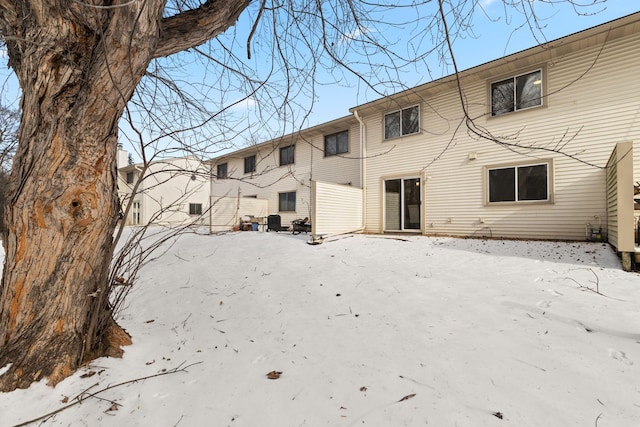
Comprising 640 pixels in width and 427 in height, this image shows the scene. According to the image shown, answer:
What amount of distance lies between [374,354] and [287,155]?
12526mm

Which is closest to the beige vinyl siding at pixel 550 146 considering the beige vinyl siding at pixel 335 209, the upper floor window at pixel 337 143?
the beige vinyl siding at pixel 335 209

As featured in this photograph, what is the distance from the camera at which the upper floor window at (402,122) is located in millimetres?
9594

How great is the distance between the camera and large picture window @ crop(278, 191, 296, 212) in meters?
14.1

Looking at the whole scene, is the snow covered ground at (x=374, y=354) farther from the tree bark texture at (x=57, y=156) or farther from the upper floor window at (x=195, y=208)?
the upper floor window at (x=195, y=208)

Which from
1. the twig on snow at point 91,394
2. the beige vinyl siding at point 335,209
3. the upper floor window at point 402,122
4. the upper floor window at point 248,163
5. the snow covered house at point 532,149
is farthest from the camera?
the upper floor window at point 248,163

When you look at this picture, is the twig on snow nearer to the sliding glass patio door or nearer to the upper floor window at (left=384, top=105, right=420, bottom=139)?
the sliding glass patio door

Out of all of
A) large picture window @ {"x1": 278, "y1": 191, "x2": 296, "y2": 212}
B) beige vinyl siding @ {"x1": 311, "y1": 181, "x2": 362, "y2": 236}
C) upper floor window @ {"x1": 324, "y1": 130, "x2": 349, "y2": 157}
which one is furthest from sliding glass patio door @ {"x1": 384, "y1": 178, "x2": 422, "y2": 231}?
large picture window @ {"x1": 278, "y1": 191, "x2": 296, "y2": 212}


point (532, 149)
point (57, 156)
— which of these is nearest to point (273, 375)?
point (57, 156)

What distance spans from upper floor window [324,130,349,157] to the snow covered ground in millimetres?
8312

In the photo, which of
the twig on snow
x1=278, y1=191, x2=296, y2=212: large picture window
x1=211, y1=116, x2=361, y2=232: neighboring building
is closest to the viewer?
the twig on snow

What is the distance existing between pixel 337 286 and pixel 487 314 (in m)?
1.97

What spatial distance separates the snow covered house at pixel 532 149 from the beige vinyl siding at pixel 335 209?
45.3 inches

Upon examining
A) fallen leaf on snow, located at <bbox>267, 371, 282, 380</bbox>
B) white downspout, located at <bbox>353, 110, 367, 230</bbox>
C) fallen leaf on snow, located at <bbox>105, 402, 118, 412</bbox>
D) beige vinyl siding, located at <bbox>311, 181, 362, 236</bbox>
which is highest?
white downspout, located at <bbox>353, 110, 367, 230</bbox>

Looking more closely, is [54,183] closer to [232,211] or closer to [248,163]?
[232,211]
